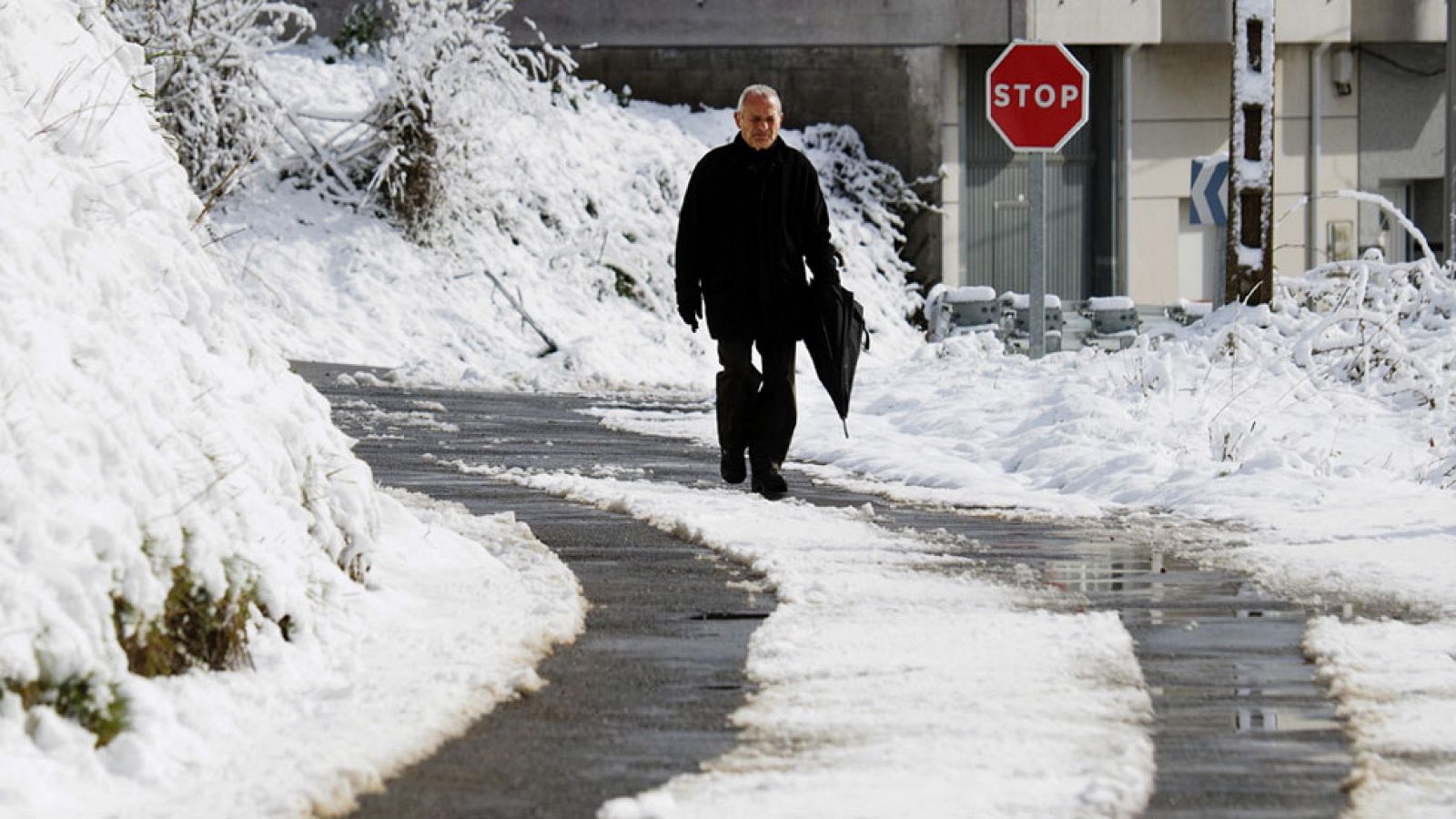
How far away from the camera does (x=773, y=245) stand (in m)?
10.5

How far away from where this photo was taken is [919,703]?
20.4 feet

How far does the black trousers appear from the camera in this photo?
35.5 ft

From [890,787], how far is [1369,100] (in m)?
32.0

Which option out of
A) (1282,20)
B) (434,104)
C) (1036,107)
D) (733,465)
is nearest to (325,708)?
(733,465)

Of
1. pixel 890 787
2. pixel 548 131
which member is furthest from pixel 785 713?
pixel 548 131

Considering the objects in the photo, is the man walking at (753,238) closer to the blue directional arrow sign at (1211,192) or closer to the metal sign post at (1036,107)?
the metal sign post at (1036,107)

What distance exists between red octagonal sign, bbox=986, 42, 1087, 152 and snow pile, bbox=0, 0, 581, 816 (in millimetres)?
12318

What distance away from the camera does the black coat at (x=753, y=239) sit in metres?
10.5

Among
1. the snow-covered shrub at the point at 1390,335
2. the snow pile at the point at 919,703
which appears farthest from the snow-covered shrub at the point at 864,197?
the snow pile at the point at 919,703

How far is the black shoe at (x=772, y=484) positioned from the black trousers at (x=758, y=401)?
0.07ft

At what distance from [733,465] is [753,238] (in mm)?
1208

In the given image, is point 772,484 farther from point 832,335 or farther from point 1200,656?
point 1200,656

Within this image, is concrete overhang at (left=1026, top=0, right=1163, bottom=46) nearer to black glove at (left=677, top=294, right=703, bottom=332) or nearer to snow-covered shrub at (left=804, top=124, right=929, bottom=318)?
snow-covered shrub at (left=804, top=124, right=929, bottom=318)

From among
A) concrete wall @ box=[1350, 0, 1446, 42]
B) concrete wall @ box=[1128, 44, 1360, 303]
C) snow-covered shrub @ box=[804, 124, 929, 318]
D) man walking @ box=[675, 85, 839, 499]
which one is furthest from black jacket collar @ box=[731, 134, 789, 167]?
concrete wall @ box=[1350, 0, 1446, 42]
